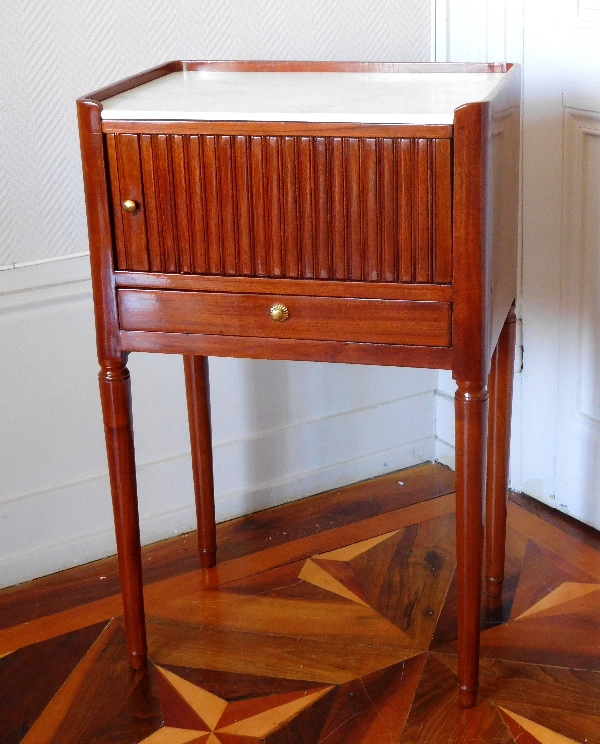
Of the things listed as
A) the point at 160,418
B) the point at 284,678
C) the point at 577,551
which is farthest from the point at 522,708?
the point at 160,418

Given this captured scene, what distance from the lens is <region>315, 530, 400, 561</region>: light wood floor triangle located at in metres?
1.71

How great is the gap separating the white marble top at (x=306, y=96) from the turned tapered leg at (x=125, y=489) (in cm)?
33

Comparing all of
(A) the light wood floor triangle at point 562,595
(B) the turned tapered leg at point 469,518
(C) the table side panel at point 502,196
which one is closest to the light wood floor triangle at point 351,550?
(A) the light wood floor triangle at point 562,595

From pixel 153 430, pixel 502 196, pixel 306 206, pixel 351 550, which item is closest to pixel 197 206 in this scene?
pixel 306 206

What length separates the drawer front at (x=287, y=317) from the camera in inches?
46.5

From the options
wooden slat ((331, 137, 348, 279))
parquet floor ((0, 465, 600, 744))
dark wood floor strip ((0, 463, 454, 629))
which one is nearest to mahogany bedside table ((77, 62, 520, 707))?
wooden slat ((331, 137, 348, 279))

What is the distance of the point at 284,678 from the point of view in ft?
4.63

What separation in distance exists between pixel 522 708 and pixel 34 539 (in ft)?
2.82

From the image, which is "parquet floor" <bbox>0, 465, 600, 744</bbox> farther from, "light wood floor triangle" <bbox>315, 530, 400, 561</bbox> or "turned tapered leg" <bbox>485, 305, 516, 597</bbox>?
"turned tapered leg" <bbox>485, 305, 516, 597</bbox>

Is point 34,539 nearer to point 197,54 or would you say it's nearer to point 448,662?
point 448,662

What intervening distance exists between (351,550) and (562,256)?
2.06ft

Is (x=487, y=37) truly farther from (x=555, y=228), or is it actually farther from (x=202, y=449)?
(x=202, y=449)

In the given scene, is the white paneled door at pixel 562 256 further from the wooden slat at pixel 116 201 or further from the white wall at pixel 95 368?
the wooden slat at pixel 116 201

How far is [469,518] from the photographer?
1.24 metres
